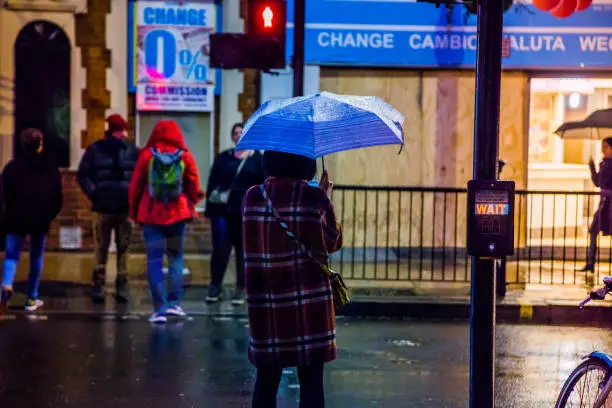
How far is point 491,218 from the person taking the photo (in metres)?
4.89

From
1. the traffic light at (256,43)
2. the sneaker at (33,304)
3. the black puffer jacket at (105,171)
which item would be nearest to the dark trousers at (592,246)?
the traffic light at (256,43)

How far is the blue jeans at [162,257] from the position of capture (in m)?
9.29

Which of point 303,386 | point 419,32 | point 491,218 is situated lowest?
point 303,386

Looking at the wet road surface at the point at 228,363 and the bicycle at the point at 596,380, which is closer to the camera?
the bicycle at the point at 596,380

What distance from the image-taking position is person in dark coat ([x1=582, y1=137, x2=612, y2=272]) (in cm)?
1230

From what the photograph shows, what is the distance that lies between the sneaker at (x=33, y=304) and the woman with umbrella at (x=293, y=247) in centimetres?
581

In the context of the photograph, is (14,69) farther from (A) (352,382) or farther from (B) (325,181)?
(B) (325,181)

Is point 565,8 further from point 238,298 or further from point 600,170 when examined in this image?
point 238,298

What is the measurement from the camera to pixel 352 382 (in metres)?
7.20

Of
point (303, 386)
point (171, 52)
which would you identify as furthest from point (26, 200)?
point (303, 386)

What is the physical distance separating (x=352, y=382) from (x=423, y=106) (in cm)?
754

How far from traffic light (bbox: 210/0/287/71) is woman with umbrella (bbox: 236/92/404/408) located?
5.31m

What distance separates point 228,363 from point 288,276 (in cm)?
335

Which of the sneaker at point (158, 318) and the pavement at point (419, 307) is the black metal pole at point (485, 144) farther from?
the pavement at point (419, 307)
